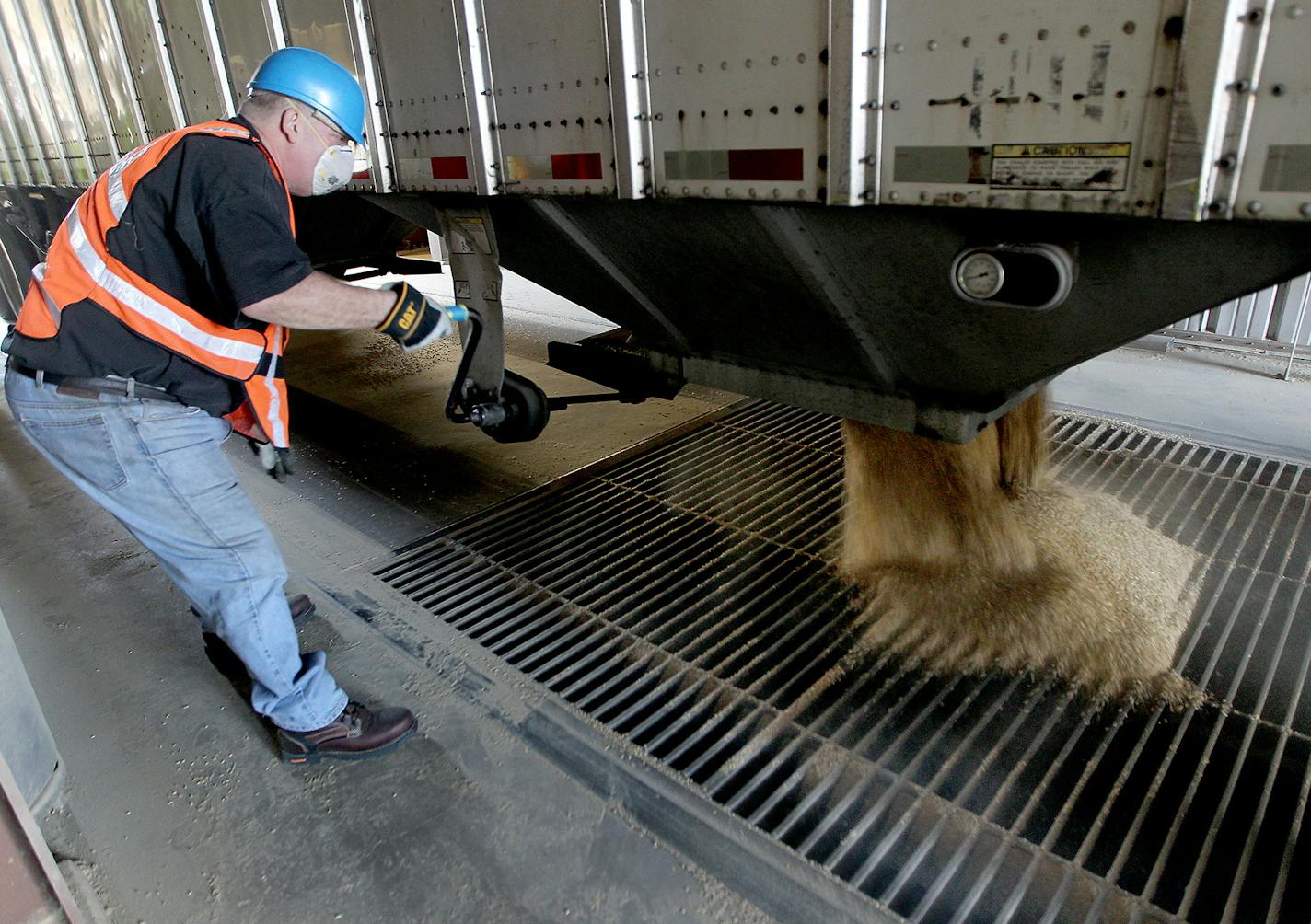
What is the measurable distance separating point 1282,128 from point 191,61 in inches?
192

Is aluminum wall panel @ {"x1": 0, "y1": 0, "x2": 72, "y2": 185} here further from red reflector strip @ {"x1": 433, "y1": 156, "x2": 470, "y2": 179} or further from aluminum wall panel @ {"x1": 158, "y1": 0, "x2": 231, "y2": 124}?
red reflector strip @ {"x1": 433, "y1": 156, "x2": 470, "y2": 179}

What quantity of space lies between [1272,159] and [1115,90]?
0.32 meters

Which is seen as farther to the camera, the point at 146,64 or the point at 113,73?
the point at 113,73

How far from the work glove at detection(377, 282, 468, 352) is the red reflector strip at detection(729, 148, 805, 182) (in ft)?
3.09

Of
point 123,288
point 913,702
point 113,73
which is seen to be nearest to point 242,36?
point 113,73

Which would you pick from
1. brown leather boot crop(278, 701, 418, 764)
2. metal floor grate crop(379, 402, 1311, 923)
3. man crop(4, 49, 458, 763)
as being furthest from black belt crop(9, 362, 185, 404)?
metal floor grate crop(379, 402, 1311, 923)

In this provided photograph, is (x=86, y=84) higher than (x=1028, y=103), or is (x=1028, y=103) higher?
(x=86, y=84)

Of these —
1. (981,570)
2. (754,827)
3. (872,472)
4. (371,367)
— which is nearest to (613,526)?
(872,472)

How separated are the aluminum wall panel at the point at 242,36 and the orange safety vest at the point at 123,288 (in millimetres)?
1893

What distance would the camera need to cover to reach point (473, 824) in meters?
2.25

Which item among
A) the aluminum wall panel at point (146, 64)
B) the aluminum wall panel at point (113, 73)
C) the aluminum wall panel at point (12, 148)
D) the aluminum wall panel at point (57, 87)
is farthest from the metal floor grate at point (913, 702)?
the aluminum wall panel at point (12, 148)

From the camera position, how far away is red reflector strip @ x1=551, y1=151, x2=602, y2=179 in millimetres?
2727

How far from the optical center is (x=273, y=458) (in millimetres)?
2670

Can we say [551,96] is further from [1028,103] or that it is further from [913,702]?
[913,702]
